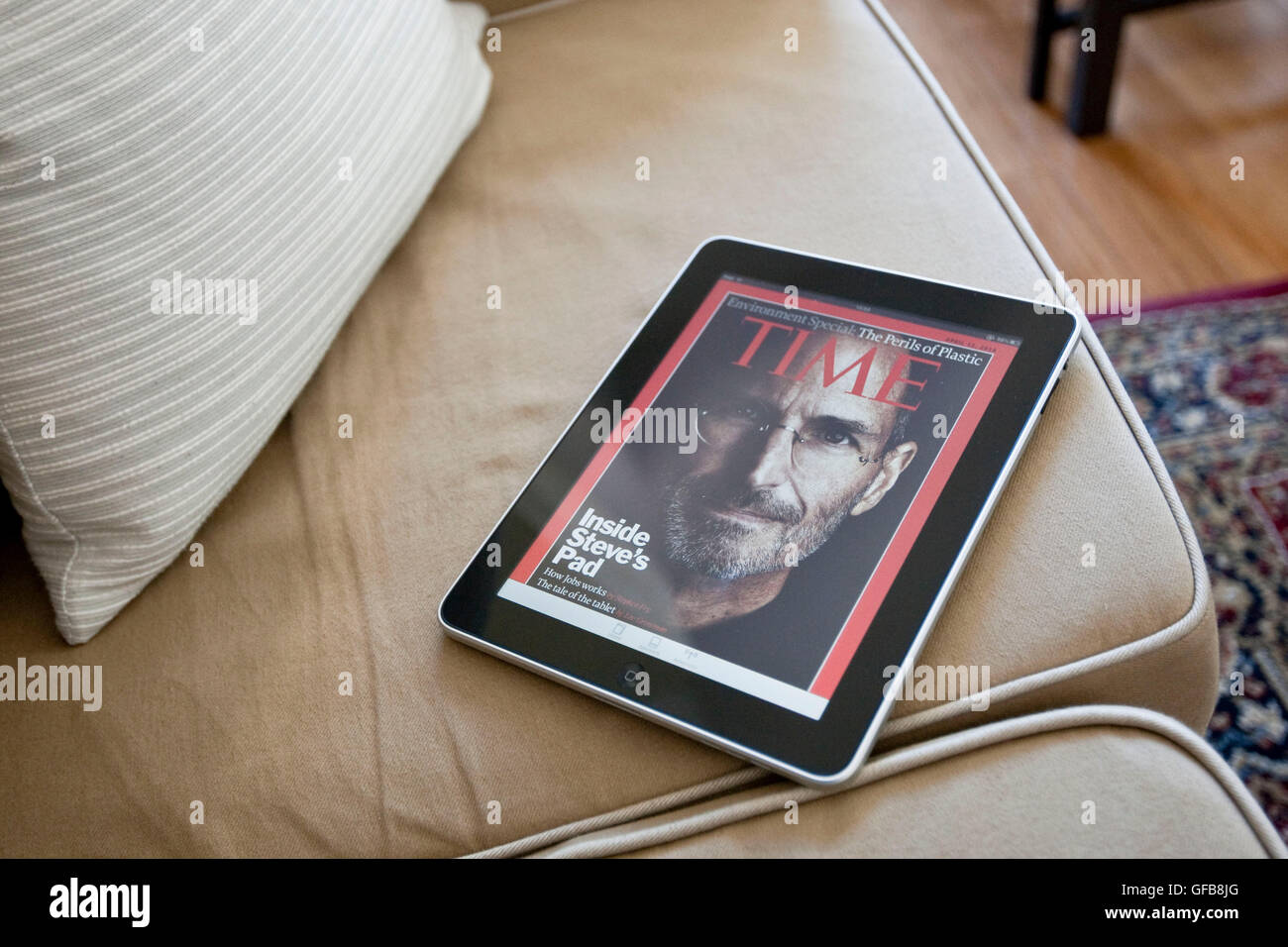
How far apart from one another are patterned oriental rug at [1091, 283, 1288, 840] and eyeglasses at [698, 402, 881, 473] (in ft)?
1.76

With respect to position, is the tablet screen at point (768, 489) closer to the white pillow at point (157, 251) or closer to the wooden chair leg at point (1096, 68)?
the white pillow at point (157, 251)

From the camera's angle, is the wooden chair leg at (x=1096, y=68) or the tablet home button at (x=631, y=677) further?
the wooden chair leg at (x=1096, y=68)

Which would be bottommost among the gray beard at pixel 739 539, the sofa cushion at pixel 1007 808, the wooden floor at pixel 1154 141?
the sofa cushion at pixel 1007 808

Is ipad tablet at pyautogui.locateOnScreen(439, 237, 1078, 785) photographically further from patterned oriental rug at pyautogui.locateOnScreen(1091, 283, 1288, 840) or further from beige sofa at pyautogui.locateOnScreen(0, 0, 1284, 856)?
patterned oriental rug at pyautogui.locateOnScreen(1091, 283, 1288, 840)

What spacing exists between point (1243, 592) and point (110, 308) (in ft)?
3.34

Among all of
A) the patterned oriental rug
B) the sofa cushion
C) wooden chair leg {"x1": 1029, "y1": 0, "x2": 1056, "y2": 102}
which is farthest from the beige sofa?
wooden chair leg {"x1": 1029, "y1": 0, "x2": 1056, "y2": 102}

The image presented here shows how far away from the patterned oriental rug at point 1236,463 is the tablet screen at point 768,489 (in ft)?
1.70

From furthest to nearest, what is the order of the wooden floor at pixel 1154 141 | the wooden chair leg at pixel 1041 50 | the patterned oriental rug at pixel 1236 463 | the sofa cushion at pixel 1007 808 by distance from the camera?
the wooden chair leg at pixel 1041 50, the wooden floor at pixel 1154 141, the patterned oriental rug at pixel 1236 463, the sofa cushion at pixel 1007 808

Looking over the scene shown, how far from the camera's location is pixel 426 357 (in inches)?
30.0

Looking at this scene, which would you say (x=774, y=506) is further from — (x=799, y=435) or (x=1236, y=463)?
(x=1236, y=463)

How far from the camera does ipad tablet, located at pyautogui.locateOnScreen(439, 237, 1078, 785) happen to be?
0.54 meters

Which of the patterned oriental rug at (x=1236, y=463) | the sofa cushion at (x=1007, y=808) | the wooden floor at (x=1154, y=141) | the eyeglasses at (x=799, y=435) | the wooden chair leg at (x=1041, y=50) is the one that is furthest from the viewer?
the wooden chair leg at (x=1041, y=50)

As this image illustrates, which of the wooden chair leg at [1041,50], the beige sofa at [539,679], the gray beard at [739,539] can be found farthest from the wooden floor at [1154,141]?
the gray beard at [739,539]

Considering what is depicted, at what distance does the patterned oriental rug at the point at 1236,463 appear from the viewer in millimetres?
924
